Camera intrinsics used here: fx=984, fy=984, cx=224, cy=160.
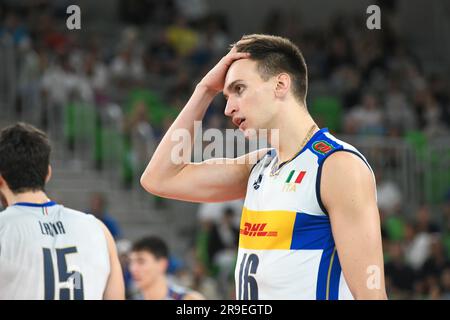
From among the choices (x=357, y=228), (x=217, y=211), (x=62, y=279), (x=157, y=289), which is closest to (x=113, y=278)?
(x=62, y=279)

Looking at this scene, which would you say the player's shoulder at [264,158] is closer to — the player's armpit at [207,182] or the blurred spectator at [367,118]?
the player's armpit at [207,182]

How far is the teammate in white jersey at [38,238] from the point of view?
4605 mm

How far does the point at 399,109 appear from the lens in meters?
16.5

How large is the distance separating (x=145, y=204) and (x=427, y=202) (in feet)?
13.2

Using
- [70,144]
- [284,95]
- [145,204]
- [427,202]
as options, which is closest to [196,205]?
[145,204]

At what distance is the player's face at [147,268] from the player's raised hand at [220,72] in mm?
3343

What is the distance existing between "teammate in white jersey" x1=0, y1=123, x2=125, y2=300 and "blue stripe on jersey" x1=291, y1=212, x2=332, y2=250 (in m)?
1.26

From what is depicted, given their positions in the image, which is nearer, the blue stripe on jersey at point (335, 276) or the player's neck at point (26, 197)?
the blue stripe on jersey at point (335, 276)

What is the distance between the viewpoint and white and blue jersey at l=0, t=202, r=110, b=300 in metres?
4.60

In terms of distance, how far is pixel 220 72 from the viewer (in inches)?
179

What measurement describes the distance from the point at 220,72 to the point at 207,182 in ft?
1.74

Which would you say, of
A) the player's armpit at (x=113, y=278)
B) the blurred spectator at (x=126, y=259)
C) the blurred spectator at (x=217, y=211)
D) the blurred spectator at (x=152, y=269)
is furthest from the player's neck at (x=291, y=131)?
the blurred spectator at (x=217, y=211)

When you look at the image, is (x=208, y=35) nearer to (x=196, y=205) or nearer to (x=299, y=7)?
(x=299, y=7)

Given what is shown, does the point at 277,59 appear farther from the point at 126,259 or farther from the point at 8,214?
the point at 126,259
